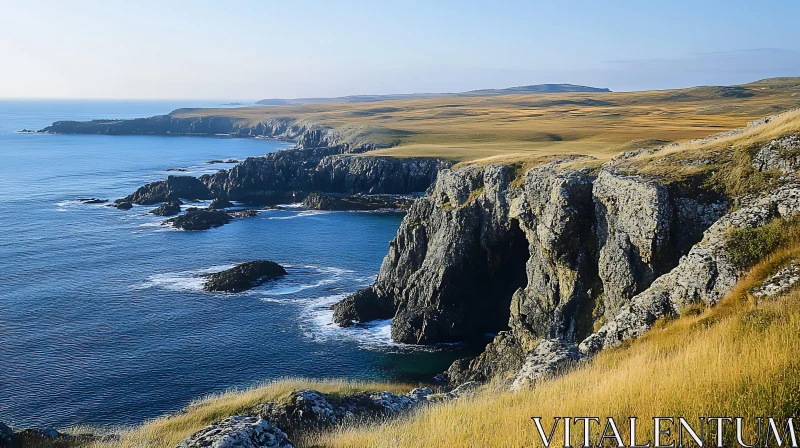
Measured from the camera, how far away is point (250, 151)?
19038 cm

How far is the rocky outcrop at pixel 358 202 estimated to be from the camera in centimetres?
10488

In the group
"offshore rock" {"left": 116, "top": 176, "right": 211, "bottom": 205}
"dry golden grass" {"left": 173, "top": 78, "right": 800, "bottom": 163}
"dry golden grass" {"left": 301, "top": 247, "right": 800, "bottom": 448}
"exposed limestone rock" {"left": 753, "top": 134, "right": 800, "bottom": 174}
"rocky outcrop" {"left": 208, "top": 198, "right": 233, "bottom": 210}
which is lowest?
"rocky outcrop" {"left": 208, "top": 198, "right": 233, "bottom": 210}

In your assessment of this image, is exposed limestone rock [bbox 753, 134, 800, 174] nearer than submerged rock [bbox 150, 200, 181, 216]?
Yes

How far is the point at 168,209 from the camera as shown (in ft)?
320

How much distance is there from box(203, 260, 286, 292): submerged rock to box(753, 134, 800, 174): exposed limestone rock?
157 ft

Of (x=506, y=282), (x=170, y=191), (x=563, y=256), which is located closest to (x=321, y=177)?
(x=170, y=191)

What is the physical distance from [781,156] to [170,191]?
103 m

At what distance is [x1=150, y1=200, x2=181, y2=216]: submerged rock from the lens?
96812 millimetres

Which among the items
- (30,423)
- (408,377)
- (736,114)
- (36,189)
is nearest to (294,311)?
(408,377)

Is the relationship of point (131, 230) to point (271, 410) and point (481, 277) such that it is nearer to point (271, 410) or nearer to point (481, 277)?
point (481, 277)

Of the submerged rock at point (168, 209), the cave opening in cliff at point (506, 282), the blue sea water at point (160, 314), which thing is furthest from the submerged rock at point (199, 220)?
the cave opening in cliff at point (506, 282)

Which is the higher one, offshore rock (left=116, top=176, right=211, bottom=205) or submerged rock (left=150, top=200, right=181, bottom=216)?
offshore rock (left=116, top=176, right=211, bottom=205)

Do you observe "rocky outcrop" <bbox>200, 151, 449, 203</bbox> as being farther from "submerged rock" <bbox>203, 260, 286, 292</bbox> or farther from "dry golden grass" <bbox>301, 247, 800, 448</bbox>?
"dry golden grass" <bbox>301, 247, 800, 448</bbox>

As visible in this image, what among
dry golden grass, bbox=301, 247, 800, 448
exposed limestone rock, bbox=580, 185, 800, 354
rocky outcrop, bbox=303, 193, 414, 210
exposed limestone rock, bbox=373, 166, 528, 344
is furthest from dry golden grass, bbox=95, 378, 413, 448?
rocky outcrop, bbox=303, 193, 414, 210
